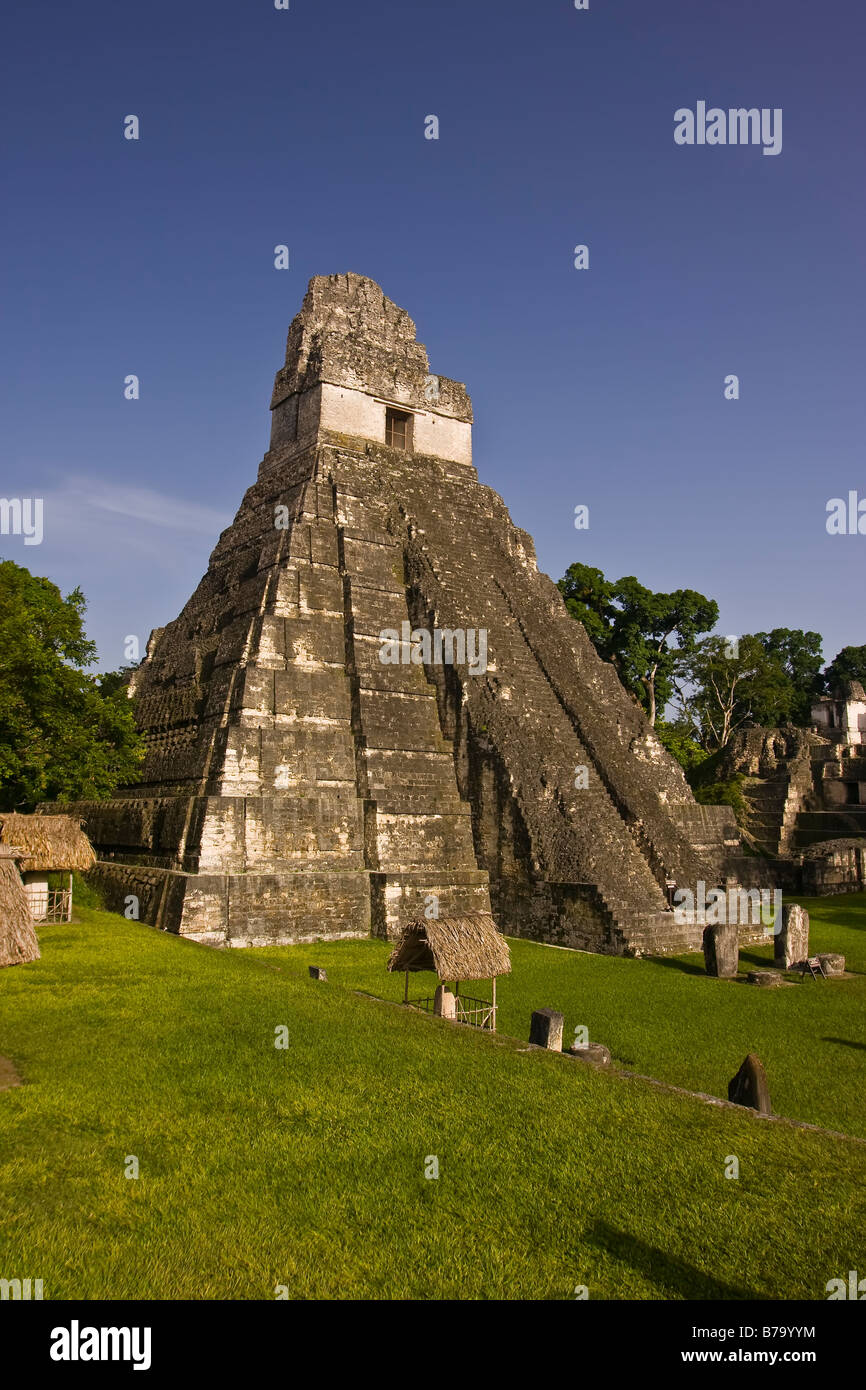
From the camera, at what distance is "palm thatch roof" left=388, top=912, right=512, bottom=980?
1009 centimetres

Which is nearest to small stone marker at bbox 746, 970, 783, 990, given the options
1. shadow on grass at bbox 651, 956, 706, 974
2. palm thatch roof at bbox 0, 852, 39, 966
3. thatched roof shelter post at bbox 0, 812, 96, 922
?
shadow on grass at bbox 651, 956, 706, 974

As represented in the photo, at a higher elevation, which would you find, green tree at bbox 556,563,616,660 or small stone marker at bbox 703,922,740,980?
green tree at bbox 556,563,616,660

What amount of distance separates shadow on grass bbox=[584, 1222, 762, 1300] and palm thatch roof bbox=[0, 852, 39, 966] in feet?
24.8

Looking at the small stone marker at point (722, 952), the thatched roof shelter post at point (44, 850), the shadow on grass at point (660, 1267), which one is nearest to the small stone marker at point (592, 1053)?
the shadow on grass at point (660, 1267)

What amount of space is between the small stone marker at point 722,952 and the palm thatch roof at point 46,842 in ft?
35.0

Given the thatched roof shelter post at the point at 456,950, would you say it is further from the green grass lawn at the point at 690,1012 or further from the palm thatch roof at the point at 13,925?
the palm thatch roof at the point at 13,925

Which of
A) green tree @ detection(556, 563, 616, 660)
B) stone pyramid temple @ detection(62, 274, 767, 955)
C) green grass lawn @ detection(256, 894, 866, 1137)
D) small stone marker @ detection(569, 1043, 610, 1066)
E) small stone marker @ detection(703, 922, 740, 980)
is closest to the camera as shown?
small stone marker @ detection(569, 1043, 610, 1066)

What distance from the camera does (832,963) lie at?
49.2 ft

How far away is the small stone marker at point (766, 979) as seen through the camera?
14219 millimetres

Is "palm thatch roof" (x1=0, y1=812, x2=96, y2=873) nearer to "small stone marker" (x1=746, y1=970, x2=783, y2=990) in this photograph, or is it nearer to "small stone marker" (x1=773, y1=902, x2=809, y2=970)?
"small stone marker" (x1=746, y1=970, x2=783, y2=990)

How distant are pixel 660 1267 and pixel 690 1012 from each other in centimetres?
769

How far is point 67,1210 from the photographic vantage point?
16.6ft

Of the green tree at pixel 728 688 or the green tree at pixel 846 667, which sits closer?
the green tree at pixel 728 688

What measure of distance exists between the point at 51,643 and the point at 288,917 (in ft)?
29.0
